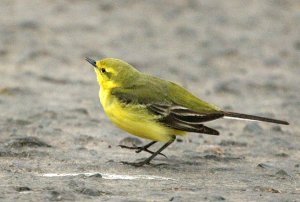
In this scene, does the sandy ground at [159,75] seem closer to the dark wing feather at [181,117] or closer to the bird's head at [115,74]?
the dark wing feather at [181,117]

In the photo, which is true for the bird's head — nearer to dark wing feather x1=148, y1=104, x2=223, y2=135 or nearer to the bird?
the bird

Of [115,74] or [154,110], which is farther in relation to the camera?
[115,74]

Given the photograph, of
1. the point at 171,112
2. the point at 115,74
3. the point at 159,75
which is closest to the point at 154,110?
the point at 171,112

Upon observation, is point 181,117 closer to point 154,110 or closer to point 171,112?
point 171,112

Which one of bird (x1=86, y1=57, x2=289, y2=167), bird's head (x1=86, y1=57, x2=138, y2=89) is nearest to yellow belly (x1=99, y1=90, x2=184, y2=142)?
bird (x1=86, y1=57, x2=289, y2=167)

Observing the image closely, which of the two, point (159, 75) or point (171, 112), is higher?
point (159, 75)

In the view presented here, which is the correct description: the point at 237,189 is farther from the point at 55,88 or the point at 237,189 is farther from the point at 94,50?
the point at 94,50

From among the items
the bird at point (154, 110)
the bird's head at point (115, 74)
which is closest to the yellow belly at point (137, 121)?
the bird at point (154, 110)
